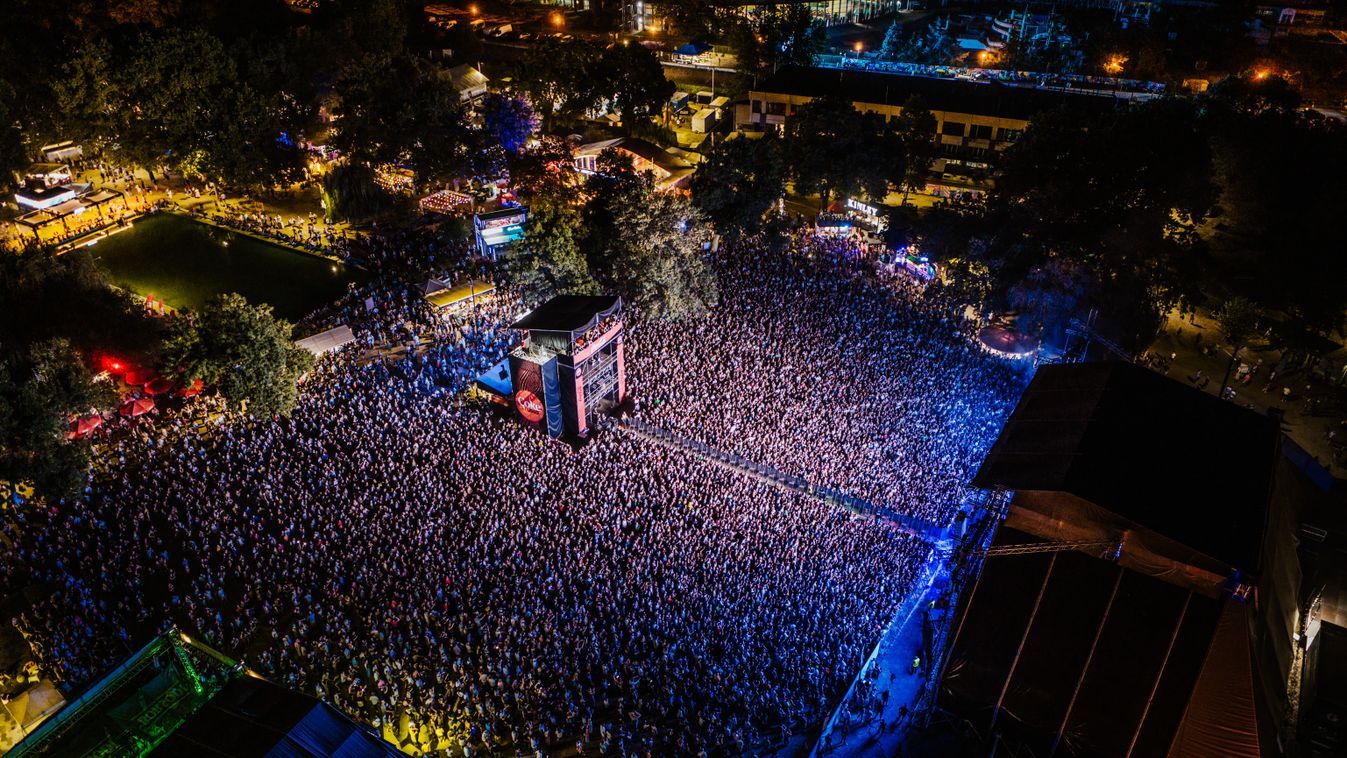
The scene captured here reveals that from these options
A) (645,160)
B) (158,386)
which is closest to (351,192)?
(158,386)

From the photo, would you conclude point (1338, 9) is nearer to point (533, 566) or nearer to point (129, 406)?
point (533, 566)

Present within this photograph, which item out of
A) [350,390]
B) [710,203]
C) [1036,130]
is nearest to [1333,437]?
[1036,130]

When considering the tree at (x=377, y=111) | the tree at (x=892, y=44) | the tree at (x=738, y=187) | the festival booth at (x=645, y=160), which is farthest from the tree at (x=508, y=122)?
the tree at (x=892, y=44)

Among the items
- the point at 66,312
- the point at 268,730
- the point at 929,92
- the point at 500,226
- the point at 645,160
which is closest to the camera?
the point at 268,730

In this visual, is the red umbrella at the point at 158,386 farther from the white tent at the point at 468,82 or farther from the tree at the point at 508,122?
the white tent at the point at 468,82

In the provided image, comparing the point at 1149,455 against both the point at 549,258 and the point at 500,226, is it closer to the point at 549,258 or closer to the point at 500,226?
the point at 549,258

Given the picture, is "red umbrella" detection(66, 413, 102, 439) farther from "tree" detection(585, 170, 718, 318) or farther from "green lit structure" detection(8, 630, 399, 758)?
"tree" detection(585, 170, 718, 318)
